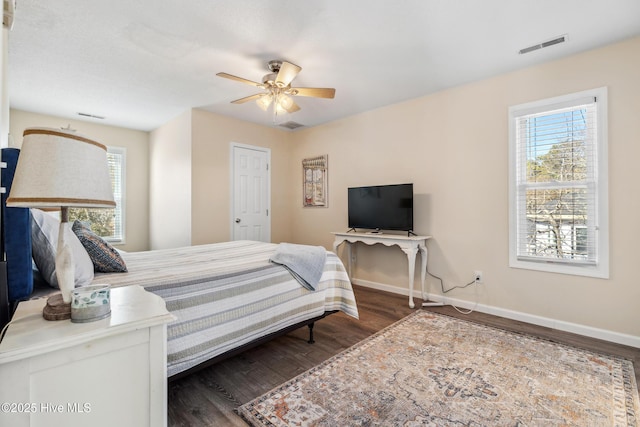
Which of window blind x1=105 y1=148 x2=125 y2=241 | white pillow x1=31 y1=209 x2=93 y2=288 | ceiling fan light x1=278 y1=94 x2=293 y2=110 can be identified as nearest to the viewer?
white pillow x1=31 y1=209 x2=93 y2=288

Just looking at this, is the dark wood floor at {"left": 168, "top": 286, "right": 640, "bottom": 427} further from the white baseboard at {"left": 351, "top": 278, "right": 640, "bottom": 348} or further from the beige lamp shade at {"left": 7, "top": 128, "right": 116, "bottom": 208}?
the beige lamp shade at {"left": 7, "top": 128, "right": 116, "bottom": 208}

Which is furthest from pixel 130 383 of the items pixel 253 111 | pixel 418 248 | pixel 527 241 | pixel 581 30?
pixel 253 111

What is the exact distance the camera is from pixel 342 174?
15.1ft

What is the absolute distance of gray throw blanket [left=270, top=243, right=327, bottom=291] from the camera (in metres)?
2.35

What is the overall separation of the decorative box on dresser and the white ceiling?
211 cm

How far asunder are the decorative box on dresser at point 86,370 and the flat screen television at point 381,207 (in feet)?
9.99

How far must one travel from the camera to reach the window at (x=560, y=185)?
2.62 m

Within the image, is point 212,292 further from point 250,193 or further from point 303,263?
point 250,193

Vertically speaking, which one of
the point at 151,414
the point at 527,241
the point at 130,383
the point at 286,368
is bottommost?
the point at 286,368

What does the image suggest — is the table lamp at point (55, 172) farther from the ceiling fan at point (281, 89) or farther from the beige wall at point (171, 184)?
the beige wall at point (171, 184)

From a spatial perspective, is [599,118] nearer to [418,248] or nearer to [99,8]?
[418,248]

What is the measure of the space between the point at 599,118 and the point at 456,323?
223 cm

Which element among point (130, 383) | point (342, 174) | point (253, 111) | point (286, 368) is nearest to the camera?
point (130, 383)

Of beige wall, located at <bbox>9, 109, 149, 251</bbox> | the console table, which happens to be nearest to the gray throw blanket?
the console table
